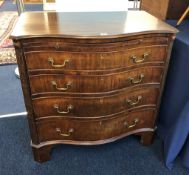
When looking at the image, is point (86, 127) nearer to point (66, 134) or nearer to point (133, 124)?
point (66, 134)

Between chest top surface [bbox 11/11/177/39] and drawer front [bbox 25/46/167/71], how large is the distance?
0.10 metres

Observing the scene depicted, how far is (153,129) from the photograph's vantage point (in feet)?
4.86

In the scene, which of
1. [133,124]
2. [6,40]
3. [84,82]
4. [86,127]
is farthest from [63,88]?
[6,40]

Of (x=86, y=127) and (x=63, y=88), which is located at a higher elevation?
(x=63, y=88)

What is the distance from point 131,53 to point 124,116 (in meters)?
0.42

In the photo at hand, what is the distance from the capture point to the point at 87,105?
3.98 ft

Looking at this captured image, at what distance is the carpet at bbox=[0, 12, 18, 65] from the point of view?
258 cm

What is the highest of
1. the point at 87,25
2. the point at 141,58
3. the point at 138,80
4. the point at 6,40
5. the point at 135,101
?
the point at 87,25

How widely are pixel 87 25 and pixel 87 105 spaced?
1.45 ft

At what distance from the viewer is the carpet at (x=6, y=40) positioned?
2.58 meters

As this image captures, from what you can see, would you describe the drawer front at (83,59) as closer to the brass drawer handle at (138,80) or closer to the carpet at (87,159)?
the brass drawer handle at (138,80)

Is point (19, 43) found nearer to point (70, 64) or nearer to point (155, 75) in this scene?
point (70, 64)

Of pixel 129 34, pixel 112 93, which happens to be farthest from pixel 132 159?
pixel 129 34

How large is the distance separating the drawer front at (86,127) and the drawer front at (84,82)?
0.21 meters
